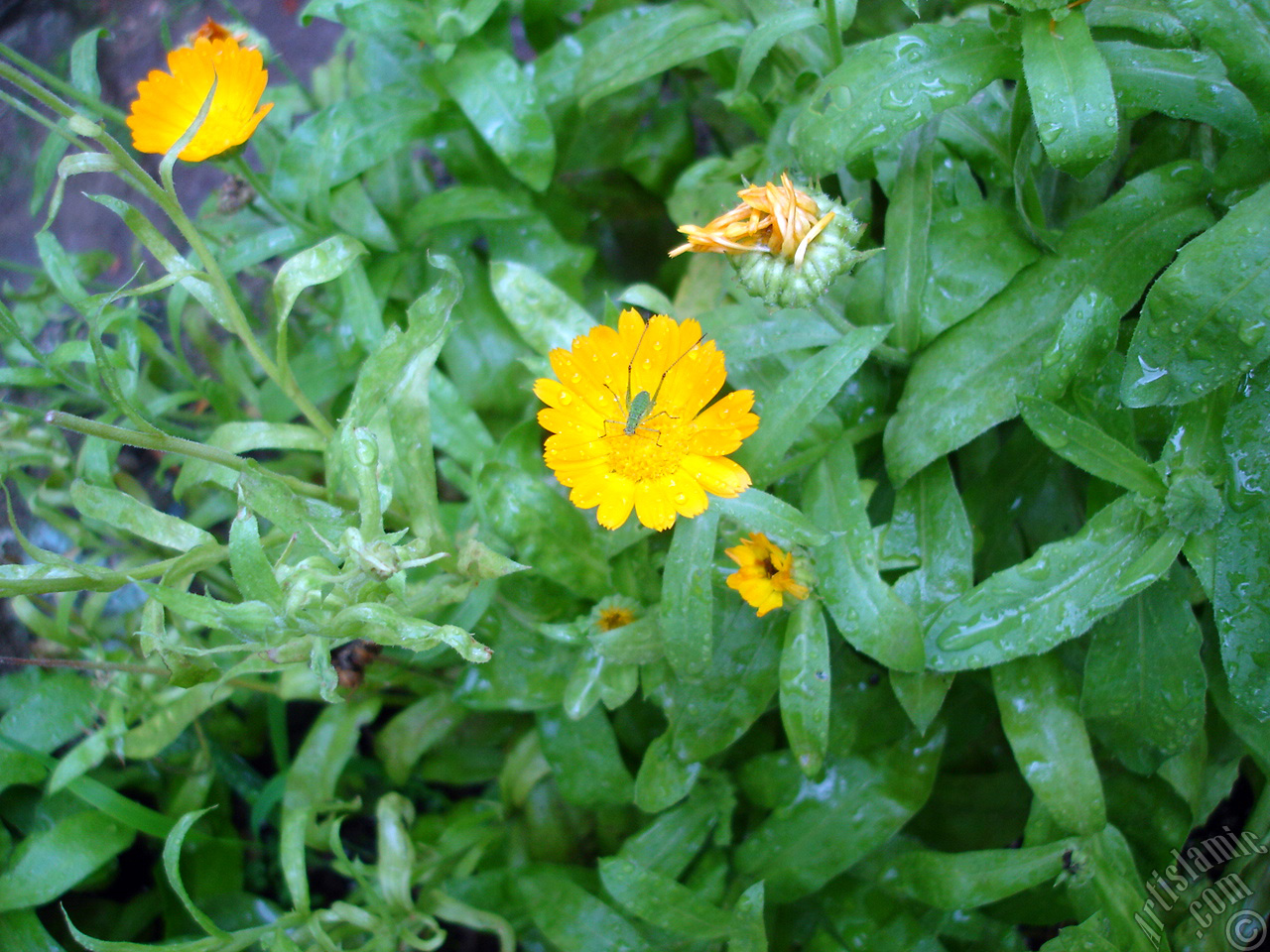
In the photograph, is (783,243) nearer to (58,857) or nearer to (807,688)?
(807,688)


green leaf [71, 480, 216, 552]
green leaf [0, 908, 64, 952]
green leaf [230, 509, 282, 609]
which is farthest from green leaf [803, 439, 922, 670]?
green leaf [0, 908, 64, 952]

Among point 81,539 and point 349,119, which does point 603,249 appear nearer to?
point 349,119

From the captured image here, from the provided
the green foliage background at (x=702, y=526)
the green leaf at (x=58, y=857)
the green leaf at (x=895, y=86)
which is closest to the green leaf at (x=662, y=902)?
the green foliage background at (x=702, y=526)

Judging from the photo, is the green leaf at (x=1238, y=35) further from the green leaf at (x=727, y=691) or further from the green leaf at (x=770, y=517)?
the green leaf at (x=727, y=691)

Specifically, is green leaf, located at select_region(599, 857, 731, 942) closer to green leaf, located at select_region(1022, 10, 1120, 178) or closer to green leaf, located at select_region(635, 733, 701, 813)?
green leaf, located at select_region(635, 733, 701, 813)

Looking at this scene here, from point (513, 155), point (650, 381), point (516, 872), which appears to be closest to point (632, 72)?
point (513, 155)
